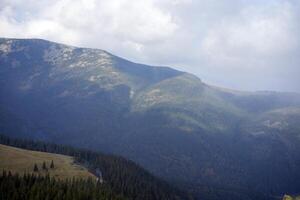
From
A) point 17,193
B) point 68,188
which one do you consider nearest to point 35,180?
point 68,188

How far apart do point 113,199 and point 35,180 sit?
35.8 meters

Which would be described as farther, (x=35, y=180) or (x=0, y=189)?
(x=35, y=180)

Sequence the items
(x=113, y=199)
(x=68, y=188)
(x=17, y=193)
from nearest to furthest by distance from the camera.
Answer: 1. (x=17, y=193)
2. (x=68, y=188)
3. (x=113, y=199)

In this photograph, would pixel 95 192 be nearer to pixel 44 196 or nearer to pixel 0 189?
pixel 44 196

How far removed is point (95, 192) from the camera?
190 meters

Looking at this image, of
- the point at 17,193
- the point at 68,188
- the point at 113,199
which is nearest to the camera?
the point at 17,193

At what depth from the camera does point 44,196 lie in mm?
164250

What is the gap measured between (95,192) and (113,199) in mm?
10479

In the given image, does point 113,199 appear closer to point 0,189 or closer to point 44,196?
point 44,196

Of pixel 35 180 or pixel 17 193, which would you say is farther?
pixel 35 180

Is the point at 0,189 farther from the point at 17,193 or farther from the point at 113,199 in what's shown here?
the point at 113,199

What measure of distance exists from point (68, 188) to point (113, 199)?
23568 mm

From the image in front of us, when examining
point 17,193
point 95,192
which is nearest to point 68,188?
point 95,192

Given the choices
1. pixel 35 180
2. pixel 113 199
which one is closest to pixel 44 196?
pixel 35 180
